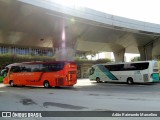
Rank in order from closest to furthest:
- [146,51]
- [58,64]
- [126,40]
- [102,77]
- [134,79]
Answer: [58,64]
[134,79]
[102,77]
[126,40]
[146,51]

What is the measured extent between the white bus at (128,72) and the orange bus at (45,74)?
23.4 ft

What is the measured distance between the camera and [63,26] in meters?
28.7

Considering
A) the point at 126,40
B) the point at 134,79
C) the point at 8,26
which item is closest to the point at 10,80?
the point at 8,26

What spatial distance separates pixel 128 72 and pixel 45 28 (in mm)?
10787

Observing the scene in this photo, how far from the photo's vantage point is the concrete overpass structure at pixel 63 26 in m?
23.6

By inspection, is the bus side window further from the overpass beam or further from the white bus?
the overpass beam

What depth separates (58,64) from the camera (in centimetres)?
2398

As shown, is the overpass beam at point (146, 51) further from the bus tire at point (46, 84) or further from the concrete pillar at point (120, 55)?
the bus tire at point (46, 84)

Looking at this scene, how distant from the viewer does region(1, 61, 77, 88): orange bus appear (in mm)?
23688

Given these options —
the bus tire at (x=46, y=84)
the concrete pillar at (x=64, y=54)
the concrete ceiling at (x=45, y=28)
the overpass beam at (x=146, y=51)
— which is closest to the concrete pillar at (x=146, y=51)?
the overpass beam at (x=146, y=51)

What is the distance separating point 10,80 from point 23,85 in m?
1.57

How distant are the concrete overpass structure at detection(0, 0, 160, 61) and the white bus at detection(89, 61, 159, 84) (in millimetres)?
4602

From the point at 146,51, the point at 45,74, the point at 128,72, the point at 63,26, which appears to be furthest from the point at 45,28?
the point at 146,51

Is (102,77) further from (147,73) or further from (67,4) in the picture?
(67,4)
